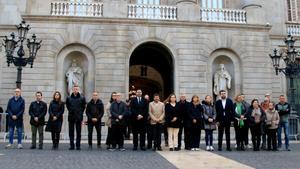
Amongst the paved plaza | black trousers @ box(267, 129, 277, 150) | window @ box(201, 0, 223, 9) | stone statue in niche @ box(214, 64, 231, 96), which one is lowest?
the paved plaza

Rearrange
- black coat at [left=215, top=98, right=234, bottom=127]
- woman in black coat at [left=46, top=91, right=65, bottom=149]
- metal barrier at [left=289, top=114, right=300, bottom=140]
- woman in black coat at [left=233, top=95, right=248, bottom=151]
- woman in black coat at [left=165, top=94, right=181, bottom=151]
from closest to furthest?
woman in black coat at [left=165, top=94, right=181, bottom=151] < woman in black coat at [left=46, top=91, right=65, bottom=149] < black coat at [left=215, top=98, right=234, bottom=127] < woman in black coat at [left=233, top=95, right=248, bottom=151] < metal barrier at [left=289, top=114, right=300, bottom=140]

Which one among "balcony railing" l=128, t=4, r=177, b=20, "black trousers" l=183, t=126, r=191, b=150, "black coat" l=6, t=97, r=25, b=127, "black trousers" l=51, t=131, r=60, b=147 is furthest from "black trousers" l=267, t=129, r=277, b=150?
"balcony railing" l=128, t=4, r=177, b=20

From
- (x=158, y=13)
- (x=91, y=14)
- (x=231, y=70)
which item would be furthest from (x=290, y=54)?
(x=91, y=14)

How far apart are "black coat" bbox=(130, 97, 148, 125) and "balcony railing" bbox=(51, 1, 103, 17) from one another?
10.1 meters

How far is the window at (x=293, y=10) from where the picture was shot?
2712cm

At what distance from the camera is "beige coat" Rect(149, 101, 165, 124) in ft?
44.0

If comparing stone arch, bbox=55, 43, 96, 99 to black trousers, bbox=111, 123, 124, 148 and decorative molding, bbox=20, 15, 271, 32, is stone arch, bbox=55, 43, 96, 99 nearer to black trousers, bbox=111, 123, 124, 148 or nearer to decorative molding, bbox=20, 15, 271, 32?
decorative molding, bbox=20, 15, 271, 32

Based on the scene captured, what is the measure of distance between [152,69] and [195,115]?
18.4 metres

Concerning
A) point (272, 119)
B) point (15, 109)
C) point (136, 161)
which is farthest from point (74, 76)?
point (136, 161)

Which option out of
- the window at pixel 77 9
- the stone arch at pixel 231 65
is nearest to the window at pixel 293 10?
the stone arch at pixel 231 65

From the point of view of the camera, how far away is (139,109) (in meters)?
13.5

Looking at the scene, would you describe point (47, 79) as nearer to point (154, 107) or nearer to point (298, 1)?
point (154, 107)

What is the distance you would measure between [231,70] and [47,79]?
11020 millimetres

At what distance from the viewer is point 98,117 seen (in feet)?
44.7
